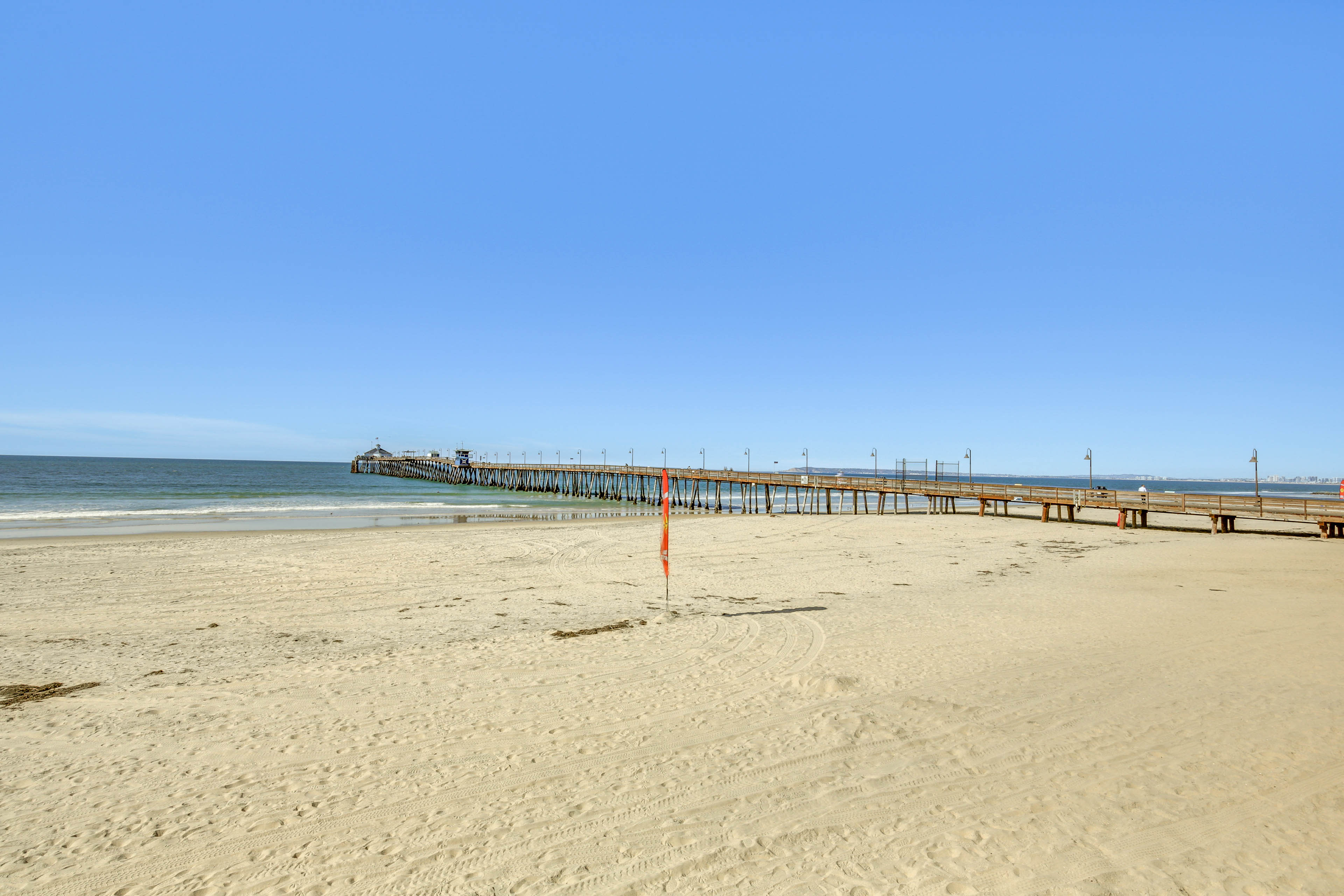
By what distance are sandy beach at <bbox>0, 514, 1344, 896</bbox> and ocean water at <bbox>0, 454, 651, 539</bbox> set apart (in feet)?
60.9

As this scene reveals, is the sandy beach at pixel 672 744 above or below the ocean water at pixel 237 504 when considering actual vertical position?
below

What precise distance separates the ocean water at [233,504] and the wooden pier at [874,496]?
15.5ft

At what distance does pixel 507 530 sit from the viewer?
27.0 meters

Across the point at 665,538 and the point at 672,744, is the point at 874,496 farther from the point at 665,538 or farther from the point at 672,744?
the point at 672,744

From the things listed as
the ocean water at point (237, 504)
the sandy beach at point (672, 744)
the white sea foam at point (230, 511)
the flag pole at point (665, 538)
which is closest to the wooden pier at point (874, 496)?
the ocean water at point (237, 504)

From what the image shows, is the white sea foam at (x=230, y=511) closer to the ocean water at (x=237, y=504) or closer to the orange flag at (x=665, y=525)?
the ocean water at (x=237, y=504)

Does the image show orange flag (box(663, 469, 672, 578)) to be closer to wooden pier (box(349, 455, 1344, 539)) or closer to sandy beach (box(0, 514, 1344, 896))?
sandy beach (box(0, 514, 1344, 896))

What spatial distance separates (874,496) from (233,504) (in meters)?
67.3

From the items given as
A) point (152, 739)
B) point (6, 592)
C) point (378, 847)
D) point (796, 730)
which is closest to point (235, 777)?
point (152, 739)

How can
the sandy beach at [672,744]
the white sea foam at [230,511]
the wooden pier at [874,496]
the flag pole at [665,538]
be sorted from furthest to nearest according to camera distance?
the white sea foam at [230,511] < the wooden pier at [874,496] < the flag pole at [665,538] < the sandy beach at [672,744]

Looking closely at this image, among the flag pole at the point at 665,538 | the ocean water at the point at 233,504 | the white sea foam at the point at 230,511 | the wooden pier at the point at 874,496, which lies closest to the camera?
the flag pole at the point at 665,538

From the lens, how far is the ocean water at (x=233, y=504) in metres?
29.2

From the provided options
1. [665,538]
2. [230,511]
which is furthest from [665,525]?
[230,511]

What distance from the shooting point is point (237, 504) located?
4150 cm
